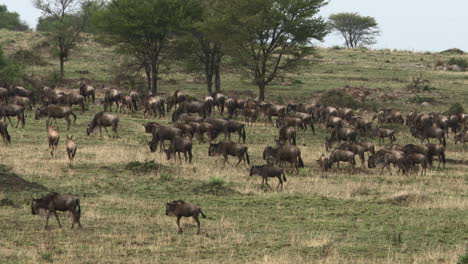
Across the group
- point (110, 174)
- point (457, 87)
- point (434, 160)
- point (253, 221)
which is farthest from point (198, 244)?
point (457, 87)

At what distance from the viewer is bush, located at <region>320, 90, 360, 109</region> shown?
54406 mm

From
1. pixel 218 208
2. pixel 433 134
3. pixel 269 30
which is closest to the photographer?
pixel 218 208

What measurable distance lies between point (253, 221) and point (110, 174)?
828 centimetres

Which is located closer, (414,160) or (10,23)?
(414,160)

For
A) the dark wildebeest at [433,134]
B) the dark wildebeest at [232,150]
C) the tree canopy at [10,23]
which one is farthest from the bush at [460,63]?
the tree canopy at [10,23]

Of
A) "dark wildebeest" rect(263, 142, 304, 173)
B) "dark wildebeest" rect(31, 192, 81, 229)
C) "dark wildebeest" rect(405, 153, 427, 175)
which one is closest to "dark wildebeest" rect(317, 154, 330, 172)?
"dark wildebeest" rect(263, 142, 304, 173)

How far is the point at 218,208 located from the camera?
21188 millimetres

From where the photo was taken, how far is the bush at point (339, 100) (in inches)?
2142

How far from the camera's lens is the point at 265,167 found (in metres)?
24.5

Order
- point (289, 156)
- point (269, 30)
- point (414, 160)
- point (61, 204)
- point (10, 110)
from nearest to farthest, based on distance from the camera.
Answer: point (61, 204), point (289, 156), point (414, 160), point (10, 110), point (269, 30)

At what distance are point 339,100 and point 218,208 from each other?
34.7 metres

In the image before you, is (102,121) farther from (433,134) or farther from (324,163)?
(433,134)

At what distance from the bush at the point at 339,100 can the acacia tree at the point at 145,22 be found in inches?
472

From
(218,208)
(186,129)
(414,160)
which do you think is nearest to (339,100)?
(186,129)
